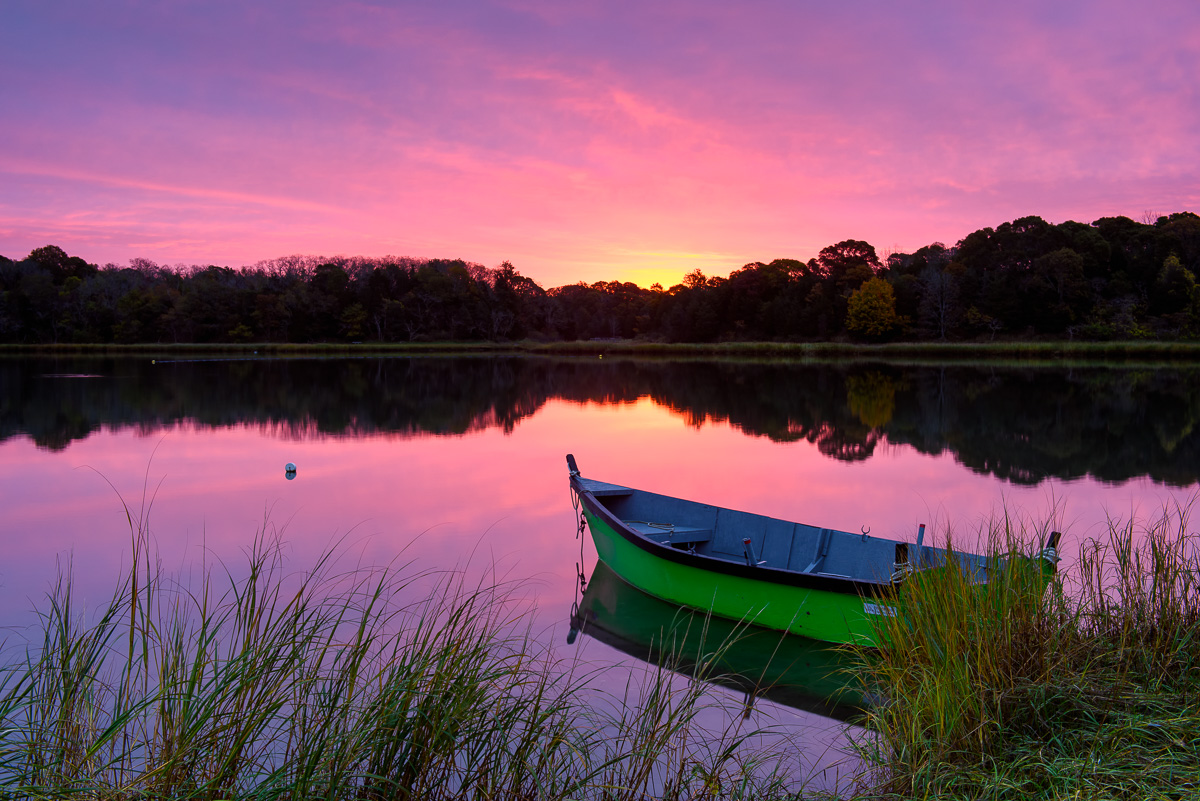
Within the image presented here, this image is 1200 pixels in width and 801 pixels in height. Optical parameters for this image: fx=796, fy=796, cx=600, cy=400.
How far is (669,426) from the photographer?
76.1 feet

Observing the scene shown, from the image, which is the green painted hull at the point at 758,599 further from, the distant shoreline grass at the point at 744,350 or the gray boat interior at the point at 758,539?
the distant shoreline grass at the point at 744,350

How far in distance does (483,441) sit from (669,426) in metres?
6.09

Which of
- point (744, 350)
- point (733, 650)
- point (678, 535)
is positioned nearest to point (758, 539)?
point (678, 535)

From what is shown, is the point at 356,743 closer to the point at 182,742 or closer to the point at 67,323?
the point at 182,742

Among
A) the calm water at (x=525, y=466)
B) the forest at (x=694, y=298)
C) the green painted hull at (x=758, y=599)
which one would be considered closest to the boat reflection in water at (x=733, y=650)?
the green painted hull at (x=758, y=599)

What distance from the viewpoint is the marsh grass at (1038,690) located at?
3283mm

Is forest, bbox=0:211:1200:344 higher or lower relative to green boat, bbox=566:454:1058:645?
higher

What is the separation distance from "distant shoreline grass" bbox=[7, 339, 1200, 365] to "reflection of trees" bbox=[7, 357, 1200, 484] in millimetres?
12729

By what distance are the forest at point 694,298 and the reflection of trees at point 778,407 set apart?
22.7 meters

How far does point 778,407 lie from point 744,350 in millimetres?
43280

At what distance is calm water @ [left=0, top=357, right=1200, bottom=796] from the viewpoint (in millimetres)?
9672

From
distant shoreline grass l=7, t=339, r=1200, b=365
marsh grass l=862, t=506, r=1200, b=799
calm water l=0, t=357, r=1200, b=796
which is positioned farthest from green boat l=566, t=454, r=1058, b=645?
distant shoreline grass l=7, t=339, r=1200, b=365

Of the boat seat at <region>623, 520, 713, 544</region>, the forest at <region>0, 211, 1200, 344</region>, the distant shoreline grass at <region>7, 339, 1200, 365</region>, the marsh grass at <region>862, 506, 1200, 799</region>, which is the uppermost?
the forest at <region>0, 211, 1200, 344</region>

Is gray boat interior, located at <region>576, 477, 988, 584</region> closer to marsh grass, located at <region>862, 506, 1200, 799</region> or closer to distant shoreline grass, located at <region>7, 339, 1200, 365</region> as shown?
marsh grass, located at <region>862, 506, 1200, 799</region>
